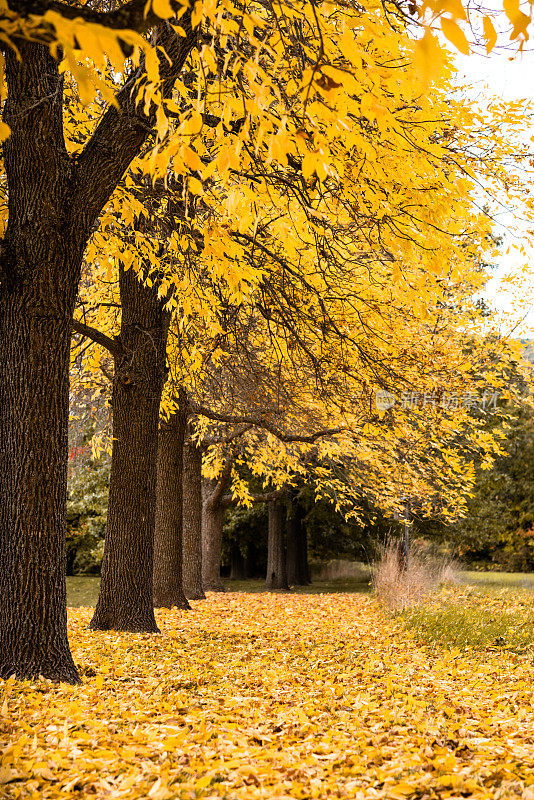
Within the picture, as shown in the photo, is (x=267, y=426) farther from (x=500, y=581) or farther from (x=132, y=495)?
(x=500, y=581)

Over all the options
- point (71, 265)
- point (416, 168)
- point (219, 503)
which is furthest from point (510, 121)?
point (219, 503)

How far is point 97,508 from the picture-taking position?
2492 centimetres

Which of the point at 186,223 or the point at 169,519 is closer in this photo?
the point at 186,223

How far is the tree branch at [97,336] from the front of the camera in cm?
742

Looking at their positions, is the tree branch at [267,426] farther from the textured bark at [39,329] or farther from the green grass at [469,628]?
the textured bark at [39,329]

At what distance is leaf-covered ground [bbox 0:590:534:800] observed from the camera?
3061mm

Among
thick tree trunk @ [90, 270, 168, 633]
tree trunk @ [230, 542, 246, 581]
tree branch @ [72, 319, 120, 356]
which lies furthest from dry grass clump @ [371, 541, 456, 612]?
tree trunk @ [230, 542, 246, 581]

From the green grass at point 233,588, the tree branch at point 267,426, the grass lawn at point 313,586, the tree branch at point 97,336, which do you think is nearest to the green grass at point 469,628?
the tree branch at point 267,426

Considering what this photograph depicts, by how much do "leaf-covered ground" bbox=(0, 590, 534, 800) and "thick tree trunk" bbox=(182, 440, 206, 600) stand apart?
6.20 metres

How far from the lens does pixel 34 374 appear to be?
5078mm

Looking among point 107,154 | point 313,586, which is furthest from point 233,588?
point 107,154

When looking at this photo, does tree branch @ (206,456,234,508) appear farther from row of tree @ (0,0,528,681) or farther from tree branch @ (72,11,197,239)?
tree branch @ (72,11,197,239)

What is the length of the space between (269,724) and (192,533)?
32.3ft

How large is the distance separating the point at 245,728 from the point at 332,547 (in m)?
21.2
